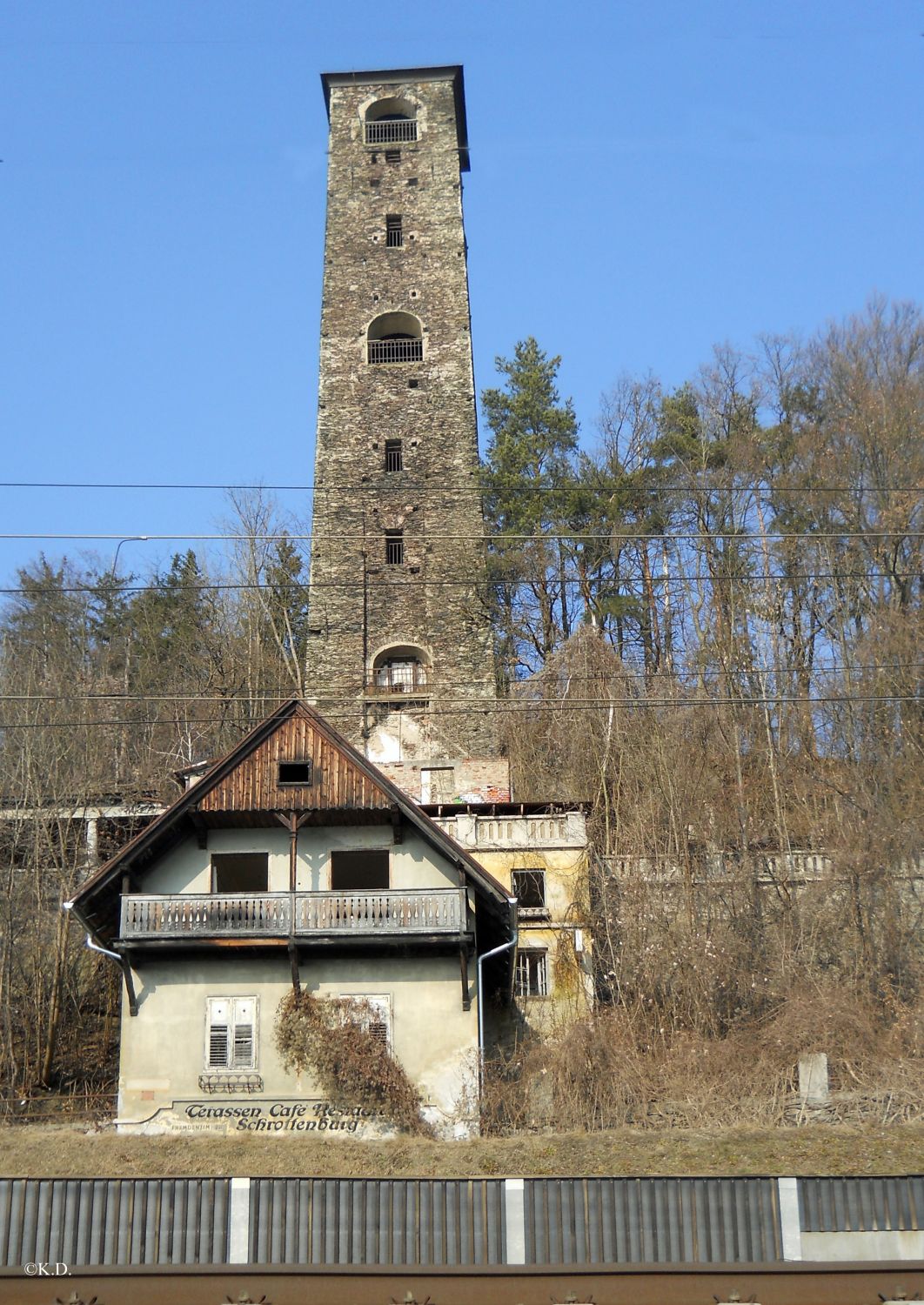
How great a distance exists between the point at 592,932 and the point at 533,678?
46.8 feet

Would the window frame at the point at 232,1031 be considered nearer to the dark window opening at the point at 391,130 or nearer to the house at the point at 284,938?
the house at the point at 284,938

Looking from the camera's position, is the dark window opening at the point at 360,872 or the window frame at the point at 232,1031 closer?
the window frame at the point at 232,1031

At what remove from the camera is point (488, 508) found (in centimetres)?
4706

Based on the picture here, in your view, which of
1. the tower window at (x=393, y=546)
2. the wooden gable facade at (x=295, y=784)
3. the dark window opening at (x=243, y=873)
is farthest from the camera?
the tower window at (x=393, y=546)

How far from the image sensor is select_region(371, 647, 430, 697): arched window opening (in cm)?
4081

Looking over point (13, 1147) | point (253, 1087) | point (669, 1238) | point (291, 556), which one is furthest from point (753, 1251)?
point (291, 556)

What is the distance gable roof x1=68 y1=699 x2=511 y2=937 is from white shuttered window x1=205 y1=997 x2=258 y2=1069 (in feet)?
8.60

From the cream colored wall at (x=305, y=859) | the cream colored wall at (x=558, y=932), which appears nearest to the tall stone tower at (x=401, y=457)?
the cream colored wall at (x=558, y=932)

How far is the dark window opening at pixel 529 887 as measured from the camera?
28.9 metres

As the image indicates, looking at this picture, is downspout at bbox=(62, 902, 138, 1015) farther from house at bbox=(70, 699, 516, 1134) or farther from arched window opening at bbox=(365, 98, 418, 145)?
arched window opening at bbox=(365, 98, 418, 145)

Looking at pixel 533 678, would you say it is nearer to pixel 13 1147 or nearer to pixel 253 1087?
pixel 253 1087

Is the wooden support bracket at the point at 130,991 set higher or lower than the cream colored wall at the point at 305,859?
lower

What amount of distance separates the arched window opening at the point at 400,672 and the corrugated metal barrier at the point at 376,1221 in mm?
22266

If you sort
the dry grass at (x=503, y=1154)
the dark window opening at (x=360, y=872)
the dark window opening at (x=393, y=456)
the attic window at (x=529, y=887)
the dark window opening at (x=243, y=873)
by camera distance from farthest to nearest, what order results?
the dark window opening at (x=393, y=456) < the attic window at (x=529, y=887) < the dark window opening at (x=360, y=872) < the dark window opening at (x=243, y=873) < the dry grass at (x=503, y=1154)
